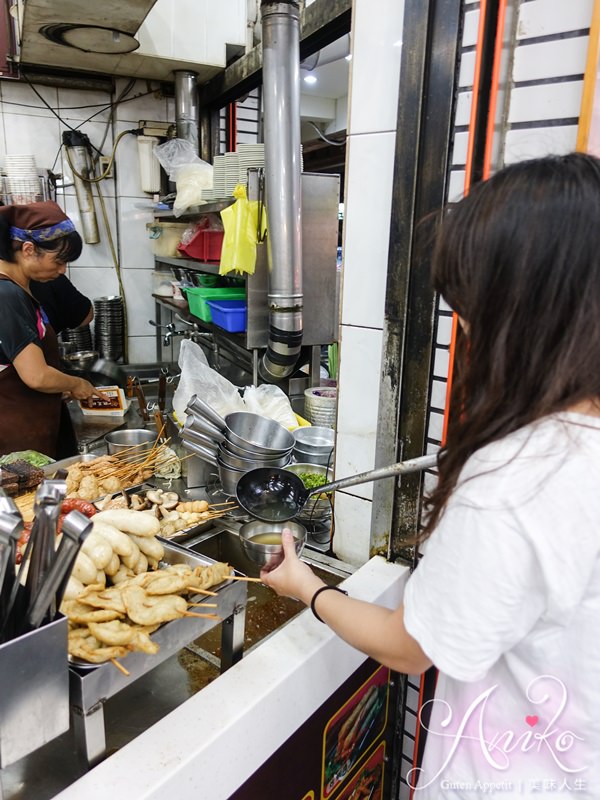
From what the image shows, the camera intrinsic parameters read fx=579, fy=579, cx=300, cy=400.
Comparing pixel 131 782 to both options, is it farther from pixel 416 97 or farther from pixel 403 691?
pixel 416 97

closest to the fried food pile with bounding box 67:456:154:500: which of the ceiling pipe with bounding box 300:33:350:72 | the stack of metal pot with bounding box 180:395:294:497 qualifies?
the stack of metal pot with bounding box 180:395:294:497

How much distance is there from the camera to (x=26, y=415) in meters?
3.10

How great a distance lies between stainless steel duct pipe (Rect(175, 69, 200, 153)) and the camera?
494 centimetres

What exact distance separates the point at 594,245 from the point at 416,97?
946 millimetres

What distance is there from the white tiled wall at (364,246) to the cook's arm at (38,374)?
5.78ft

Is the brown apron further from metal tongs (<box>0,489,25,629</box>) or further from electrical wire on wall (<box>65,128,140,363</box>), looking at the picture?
electrical wire on wall (<box>65,128,140,363</box>)

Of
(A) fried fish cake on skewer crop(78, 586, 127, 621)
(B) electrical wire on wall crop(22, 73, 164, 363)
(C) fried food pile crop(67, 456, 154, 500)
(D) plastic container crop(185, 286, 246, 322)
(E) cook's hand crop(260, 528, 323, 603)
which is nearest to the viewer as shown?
(A) fried fish cake on skewer crop(78, 586, 127, 621)

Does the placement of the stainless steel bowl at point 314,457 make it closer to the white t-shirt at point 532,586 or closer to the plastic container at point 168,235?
the white t-shirt at point 532,586

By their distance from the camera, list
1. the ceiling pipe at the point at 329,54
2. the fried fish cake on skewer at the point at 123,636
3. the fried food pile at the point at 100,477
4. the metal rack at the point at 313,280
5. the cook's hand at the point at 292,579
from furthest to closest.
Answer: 1. the ceiling pipe at the point at 329,54
2. the metal rack at the point at 313,280
3. the fried food pile at the point at 100,477
4. the cook's hand at the point at 292,579
5. the fried fish cake on skewer at the point at 123,636

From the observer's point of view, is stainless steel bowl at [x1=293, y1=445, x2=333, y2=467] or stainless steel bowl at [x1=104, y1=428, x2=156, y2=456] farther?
stainless steel bowl at [x1=104, y1=428, x2=156, y2=456]

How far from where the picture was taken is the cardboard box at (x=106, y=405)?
3.39 meters

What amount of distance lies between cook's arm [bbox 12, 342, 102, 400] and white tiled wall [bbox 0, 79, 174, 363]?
9.18 feet

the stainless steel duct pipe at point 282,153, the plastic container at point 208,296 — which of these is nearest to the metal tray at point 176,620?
the stainless steel duct pipe at point 282,153

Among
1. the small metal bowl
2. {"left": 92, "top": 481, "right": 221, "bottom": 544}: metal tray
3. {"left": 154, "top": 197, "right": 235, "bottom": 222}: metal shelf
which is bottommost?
{"left": 92, "top": 481, "right": 221, "bottom": 544}: metal tray
